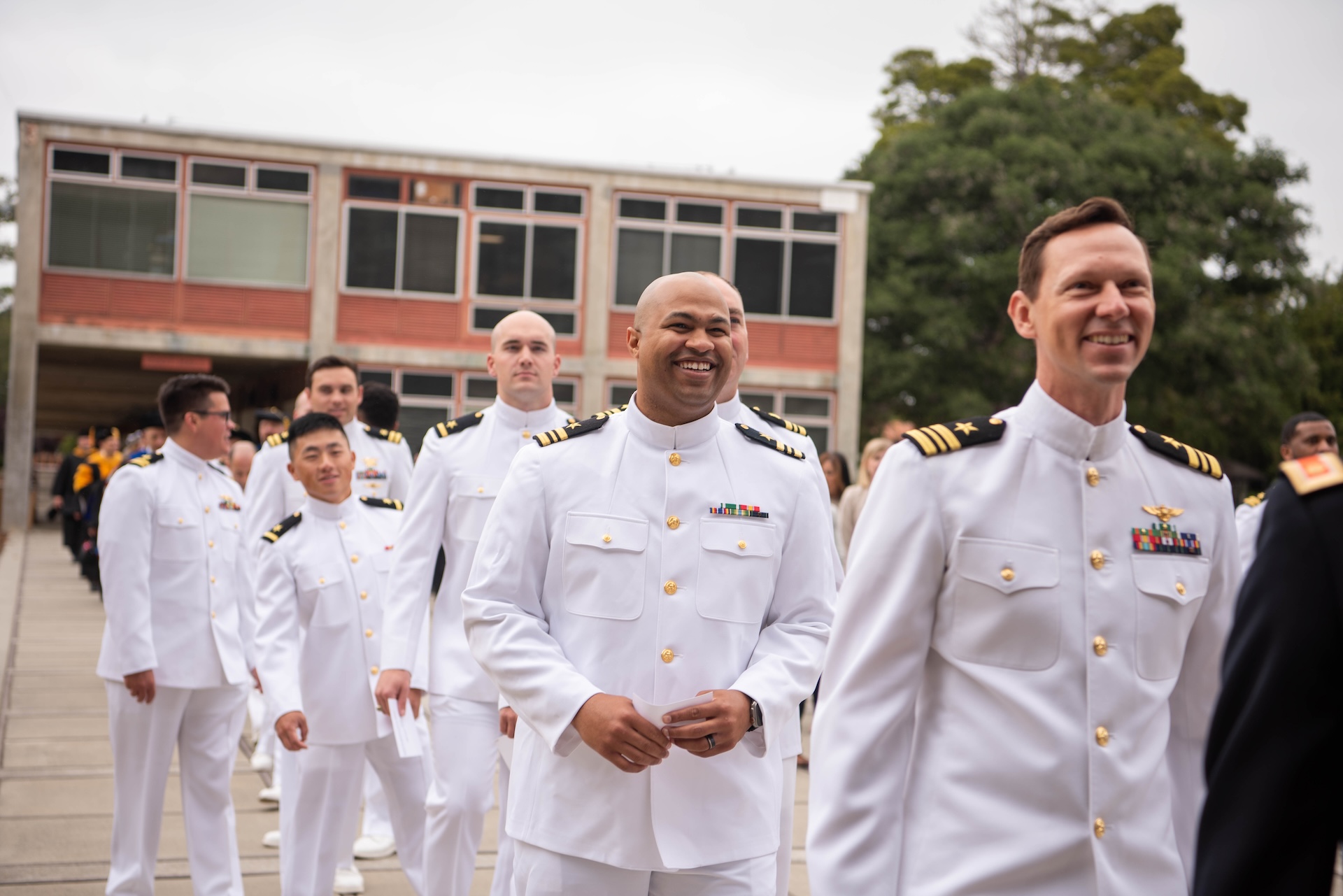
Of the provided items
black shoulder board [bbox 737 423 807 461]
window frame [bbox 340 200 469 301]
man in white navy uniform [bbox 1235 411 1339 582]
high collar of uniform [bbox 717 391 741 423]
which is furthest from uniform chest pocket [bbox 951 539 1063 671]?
window frame [bbox 340 200 469 301]

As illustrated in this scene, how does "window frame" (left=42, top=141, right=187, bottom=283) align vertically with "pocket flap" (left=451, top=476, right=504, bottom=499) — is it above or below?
above

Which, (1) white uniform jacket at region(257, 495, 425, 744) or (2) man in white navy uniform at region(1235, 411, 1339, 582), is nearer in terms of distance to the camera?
(1) white uniform jacket at region(257, 495, 425, 744)

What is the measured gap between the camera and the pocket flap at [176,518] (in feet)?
19.8

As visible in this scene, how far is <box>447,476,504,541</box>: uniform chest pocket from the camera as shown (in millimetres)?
5297

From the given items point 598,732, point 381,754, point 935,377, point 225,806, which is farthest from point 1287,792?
point 935,377

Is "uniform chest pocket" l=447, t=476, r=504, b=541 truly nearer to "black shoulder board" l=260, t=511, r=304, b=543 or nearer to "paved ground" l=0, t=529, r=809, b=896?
"black shoulder board" l=260, t=511, r=304, b=543

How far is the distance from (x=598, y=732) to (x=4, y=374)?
8081 cm

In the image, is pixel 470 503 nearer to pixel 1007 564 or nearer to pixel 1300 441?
pixel 1007 564

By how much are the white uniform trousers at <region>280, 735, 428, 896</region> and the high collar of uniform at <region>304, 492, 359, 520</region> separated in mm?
1011

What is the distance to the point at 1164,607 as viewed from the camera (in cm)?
249

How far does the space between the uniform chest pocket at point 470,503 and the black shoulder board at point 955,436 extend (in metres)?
2.93

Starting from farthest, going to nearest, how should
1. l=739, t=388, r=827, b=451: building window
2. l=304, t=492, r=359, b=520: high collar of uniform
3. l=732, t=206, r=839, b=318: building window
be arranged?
l=739, t=388, r=827, b=451: building window → l=732, t=206, r=839, b=318: building window → l=304, t=492, r=359, b=520: high collar of uniform

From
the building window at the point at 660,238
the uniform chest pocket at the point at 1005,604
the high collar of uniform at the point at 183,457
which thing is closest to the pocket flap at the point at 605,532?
the uniform chest pocket at the point at 1005,604

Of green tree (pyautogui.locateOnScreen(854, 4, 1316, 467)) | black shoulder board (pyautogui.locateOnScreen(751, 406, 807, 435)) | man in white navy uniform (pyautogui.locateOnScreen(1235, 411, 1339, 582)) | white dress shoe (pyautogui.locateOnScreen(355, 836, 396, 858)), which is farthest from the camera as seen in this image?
green tree (pyautogui.locateOnScreen(854, 4, 1316, 467))
